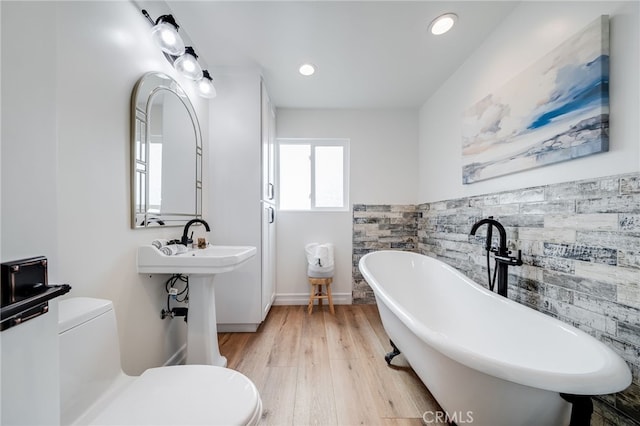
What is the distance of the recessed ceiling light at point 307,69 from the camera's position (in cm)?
205

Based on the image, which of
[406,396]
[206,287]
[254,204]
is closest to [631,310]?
[406,396]

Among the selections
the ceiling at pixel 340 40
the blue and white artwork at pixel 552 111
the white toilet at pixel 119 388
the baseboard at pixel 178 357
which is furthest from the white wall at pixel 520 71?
the baseboard at pixel 178 357

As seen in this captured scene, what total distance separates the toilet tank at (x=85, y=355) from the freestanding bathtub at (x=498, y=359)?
120 centimetres

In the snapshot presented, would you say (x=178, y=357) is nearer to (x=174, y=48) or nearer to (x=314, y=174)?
(x=174, y=48)

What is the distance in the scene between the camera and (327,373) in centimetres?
157

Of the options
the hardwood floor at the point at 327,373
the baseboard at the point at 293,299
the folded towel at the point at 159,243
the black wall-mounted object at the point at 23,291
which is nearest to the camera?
the black wall-mounted object at the point at 23,291

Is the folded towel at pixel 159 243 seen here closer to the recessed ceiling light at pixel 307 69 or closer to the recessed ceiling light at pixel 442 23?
the recessed ceiling light at pixel 307 69

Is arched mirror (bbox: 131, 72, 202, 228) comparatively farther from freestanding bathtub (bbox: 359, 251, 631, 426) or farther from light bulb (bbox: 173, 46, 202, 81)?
freestanding bathtub (bbox: 359, 251, 631, 426)

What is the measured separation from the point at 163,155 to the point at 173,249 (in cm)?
61

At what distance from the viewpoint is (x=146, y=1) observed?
1351 mm

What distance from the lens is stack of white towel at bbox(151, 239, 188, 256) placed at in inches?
54.5

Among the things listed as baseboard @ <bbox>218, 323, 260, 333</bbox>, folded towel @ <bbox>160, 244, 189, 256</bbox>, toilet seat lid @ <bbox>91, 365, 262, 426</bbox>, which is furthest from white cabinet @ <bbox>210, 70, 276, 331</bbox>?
toilet seat lid @ <bbox>91, 365, 262, 426</bbox>

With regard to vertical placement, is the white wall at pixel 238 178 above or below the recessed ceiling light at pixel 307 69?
below

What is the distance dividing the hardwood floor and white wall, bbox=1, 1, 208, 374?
62cm
